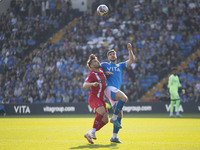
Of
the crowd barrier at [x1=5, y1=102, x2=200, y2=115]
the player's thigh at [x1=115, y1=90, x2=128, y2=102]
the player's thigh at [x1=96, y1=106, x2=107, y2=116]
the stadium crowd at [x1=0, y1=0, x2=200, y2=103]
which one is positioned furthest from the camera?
the stadium crowd at [x1=0, y1=0, x2=200, y2=103]

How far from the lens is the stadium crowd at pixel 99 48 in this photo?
25328 mm

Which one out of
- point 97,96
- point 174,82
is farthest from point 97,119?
point 174,82

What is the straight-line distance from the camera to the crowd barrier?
23516mm

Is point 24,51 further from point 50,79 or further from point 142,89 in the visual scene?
point 142,89

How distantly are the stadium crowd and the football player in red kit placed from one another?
49.6 feet

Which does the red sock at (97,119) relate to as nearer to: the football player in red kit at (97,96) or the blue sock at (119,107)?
the football player in red kit at (97,96)

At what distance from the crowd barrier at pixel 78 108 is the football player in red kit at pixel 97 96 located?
14.9 m

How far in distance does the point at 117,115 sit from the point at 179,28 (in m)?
19.5

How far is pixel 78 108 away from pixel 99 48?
5198 millimetres

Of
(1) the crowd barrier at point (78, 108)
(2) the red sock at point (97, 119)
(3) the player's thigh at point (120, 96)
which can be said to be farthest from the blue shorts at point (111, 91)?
(1) the crowd barrier at point (78, 108)

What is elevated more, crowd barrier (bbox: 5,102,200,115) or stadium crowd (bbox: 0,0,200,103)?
stadium crowd (bbox: 0,0,200,103)

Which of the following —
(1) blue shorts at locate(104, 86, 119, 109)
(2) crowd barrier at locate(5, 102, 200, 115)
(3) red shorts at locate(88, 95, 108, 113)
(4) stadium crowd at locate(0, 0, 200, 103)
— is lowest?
(2) crowd barrier at locate(5, 102, 200, 115)

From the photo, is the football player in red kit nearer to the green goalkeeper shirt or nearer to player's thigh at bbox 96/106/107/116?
player's thigh at bbox 96/106/107/116

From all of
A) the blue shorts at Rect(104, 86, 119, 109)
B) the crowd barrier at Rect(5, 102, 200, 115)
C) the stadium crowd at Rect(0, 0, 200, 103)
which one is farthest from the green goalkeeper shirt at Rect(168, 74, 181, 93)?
the blue shorts at Rect(104, 86, 119, 109)
